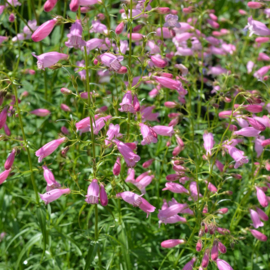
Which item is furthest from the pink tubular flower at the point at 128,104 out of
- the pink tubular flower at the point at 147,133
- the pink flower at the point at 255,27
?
the pink flower at the point at 255,27

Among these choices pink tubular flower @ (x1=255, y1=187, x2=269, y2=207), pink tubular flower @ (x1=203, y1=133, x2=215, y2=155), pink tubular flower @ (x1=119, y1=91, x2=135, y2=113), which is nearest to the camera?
pink tubular flower @ (x1=119, y1=91, x2=135, y2=113)

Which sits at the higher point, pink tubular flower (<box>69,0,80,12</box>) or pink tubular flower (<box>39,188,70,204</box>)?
pink tubular flower (<box>69,0,80,12</box>)

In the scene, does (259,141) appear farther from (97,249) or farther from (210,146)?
(97,249)

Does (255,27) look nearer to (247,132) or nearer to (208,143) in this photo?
(247,132)

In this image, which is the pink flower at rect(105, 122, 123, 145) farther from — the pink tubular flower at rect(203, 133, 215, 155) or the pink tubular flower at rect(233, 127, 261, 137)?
the pink tubular flower at rect(233, 127, 261, 137)

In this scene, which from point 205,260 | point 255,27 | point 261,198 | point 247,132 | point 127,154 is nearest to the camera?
point 127,154

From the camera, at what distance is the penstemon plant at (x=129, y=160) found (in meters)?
3.22

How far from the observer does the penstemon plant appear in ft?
10.6

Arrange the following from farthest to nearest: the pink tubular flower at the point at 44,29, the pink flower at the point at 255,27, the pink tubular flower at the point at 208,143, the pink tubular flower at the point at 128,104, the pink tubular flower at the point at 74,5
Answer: the pink flower at the point at 255,27, the pink tubular flower at the point at 208,143, the pink tubular flower at the point at 128,104, the pink tubular flower at the point at 44,29, the pink tubular flower at the point at 74,5

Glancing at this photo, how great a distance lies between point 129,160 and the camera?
3.09 metres

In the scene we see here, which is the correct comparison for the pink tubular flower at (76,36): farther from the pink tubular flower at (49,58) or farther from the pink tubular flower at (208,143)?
the pink tubular flower at (208,143)

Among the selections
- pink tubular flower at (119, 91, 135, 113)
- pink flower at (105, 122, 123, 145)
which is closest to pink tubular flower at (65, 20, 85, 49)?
pink tubular flower at (119, 91, 135, 113)

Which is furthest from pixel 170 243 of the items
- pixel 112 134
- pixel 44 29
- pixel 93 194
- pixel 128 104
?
pixel 44 29

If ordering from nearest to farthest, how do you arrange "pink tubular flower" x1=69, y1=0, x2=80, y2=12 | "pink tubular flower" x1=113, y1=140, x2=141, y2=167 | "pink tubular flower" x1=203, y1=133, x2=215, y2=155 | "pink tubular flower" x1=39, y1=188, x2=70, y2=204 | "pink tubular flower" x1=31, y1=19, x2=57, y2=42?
"pink tubular flower" x1=69, y1=0, x2=80, y2=12 < "pink tubular flower" x1=31, y1=19, x2=57, y2=42 < "pink tubular flower" x1=113, y1=140, x2=141, y2=167 < "pink tubular flower" x1=39, y1=188, x2=70, y2=204 < "pink tubular flower" x1=203, y1=133, x2=215, y2=155
